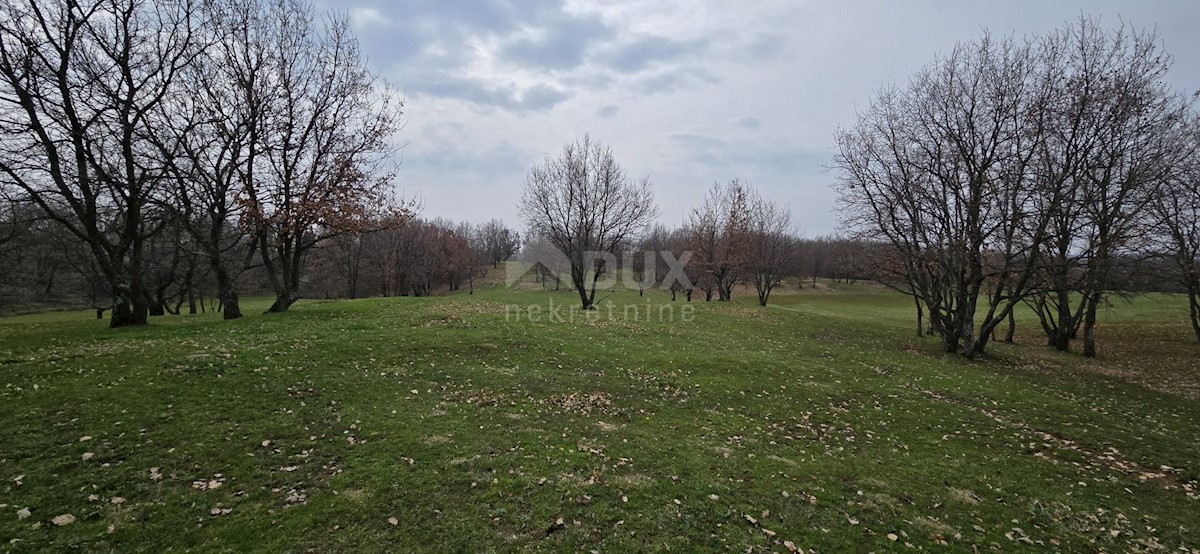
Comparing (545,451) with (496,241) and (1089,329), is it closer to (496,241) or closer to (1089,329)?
(1089,329)

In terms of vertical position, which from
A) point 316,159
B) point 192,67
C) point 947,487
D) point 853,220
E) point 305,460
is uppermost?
point 192,67

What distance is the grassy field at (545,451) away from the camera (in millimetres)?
4977

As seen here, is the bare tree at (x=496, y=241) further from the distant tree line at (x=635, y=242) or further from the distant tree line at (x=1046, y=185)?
the distant tree line at (x=1046, y=185)

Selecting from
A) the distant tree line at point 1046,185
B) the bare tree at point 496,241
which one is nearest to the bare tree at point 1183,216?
the distant tree line at point 1046,185

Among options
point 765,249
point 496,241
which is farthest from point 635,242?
point 496,241

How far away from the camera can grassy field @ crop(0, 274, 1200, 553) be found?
16.3 ft

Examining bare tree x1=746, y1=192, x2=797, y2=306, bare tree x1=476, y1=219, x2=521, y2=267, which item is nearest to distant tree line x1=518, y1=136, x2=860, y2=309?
bare tree x1=746, y1=192, x2=797, y2=306

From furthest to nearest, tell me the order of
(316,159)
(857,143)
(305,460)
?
1. (857,143)
2. (316,159)
3. (305,460)

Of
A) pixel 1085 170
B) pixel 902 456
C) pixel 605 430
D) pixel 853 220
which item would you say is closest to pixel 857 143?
pixel 853 220

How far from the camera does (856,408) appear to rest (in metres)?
10.1

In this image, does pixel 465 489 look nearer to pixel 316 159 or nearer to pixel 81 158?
pixel 81 158

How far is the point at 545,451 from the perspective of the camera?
688 cm

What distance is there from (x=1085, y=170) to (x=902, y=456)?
15.0m

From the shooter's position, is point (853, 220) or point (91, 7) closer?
point (91, 7)
